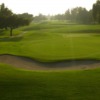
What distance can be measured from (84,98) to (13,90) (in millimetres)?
4242

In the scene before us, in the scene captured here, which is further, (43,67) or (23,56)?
(23,56)

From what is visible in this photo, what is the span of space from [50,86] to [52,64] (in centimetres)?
974

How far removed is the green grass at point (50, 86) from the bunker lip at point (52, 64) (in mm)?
4990

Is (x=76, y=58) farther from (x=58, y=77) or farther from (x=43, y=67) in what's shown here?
(x=58, y=77)

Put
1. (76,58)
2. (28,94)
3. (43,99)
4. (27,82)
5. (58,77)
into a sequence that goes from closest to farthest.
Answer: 1. (43,99)
2. (28,94)
3. (27,82)
4. (58,77)
5. (76,58)

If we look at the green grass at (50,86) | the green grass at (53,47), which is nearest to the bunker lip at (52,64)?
the green grass at (53,47)

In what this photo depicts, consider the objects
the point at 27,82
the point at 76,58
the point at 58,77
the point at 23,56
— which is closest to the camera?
the point at 27,82

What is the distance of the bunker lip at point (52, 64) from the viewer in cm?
2341

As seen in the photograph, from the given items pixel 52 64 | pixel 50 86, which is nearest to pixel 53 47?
pixel 52 64

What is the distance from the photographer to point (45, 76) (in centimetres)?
1769

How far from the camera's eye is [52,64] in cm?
2477

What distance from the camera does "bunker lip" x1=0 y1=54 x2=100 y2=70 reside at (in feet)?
76.8

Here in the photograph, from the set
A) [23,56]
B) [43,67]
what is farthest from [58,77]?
[23,56]

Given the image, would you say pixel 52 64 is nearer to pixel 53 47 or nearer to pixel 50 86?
pixel 50 86
